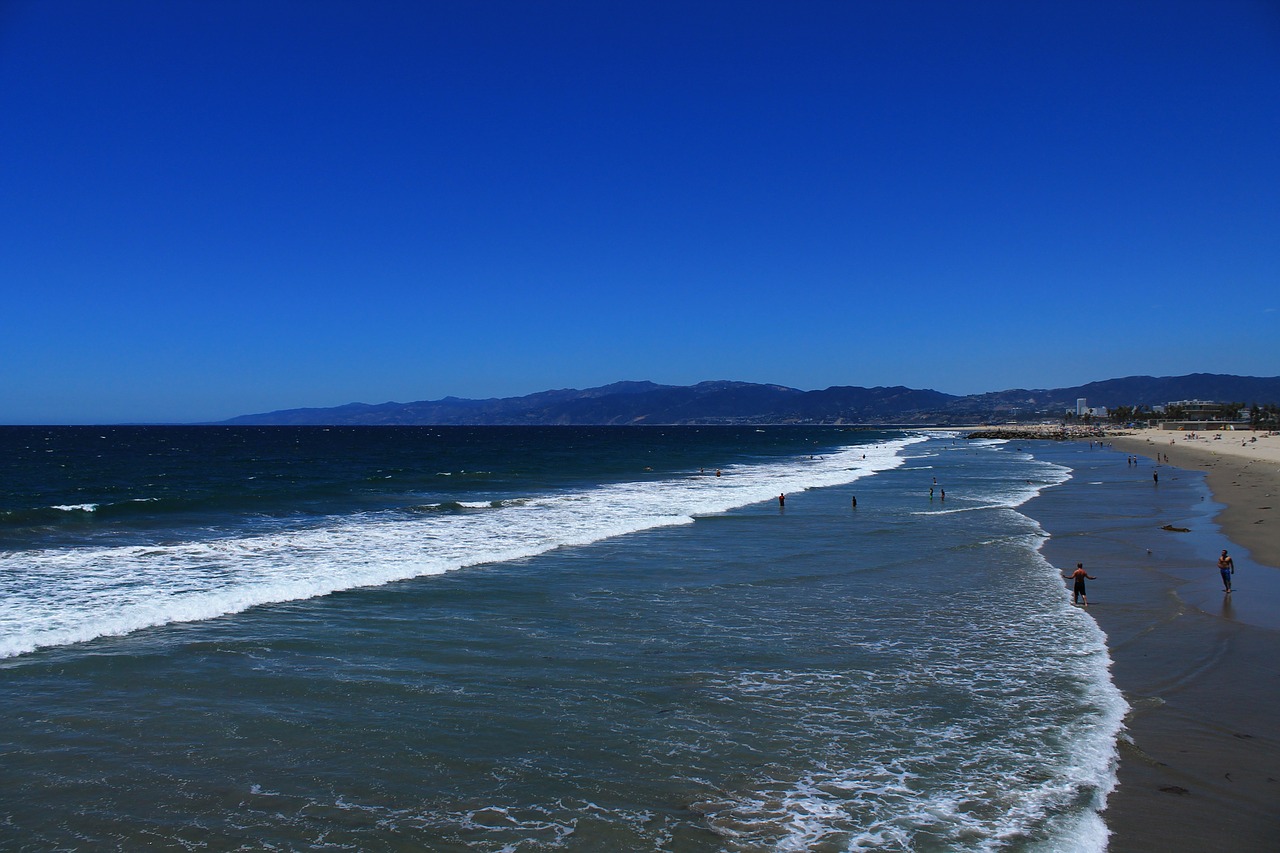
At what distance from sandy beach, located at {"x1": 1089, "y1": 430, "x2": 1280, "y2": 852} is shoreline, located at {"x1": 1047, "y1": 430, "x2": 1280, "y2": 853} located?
0.02m

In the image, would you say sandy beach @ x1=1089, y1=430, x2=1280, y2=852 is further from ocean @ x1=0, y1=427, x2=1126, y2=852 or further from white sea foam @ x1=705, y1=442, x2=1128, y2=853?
ocean @ x1=0, y1=427, x2=1126, y2=852

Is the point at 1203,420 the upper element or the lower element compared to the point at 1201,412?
lower

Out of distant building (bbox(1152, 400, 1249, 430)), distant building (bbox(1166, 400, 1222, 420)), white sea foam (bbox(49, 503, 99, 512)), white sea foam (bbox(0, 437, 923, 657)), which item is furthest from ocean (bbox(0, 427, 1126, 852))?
distant building (bbox(1166, 400, 1222, 420))

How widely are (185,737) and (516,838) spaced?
17.6ft

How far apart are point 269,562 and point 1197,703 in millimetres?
22504

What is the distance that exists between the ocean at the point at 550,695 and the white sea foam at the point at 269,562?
→ 0.16 metres

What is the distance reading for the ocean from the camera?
854 centimetres

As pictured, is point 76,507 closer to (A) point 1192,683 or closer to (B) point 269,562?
(B) point 269,562

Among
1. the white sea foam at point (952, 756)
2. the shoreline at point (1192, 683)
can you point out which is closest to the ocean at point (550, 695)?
the white sea foam at point (952, 756)

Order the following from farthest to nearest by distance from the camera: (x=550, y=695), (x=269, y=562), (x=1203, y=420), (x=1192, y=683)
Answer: (x=1203, y=420), (x=269, y=562), (x=1192, y=683), (x=550, y=695)

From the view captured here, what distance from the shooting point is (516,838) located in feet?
26.8

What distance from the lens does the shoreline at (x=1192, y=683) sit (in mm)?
8438

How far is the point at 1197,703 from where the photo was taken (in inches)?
456

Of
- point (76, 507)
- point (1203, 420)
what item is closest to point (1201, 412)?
point (1203, 420)
